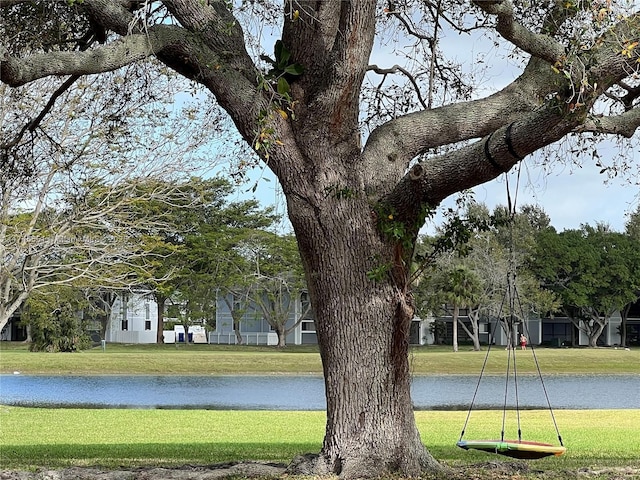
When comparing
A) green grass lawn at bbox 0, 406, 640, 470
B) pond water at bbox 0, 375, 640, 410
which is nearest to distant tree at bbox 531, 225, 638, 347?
pond water at bbox 0, 375, 640, 410

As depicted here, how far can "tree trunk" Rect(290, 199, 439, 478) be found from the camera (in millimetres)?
7422

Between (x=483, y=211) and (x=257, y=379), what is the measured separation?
12.3m

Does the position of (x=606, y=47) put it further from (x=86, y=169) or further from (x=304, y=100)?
(x=86, y=169)

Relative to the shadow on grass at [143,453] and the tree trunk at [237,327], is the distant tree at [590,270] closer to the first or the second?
the tree trunk at [237,327]

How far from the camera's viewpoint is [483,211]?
124ft

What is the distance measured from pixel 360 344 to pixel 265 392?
Answer: 18739 millimetres

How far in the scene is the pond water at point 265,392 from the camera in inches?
877

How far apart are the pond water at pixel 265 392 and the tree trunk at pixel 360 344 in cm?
1374

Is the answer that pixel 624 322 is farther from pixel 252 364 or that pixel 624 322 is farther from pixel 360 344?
pixel 360 344

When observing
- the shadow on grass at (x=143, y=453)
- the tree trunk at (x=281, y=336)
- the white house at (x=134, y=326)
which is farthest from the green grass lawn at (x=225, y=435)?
the white house at (x=134, y=326)

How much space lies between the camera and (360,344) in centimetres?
745

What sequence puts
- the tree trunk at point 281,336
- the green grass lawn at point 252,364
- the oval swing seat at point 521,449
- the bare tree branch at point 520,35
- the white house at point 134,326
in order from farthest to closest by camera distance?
the white house at point 134,326 → the tree trunk at point 281,336 → the green grass lawn at point 252,364 → the bare tree branch at point 520,35 → the oval swing seat at point 521,449

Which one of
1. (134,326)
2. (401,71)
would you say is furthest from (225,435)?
(134,326)

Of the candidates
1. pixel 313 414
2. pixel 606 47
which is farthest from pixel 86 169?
pixel 606 47
